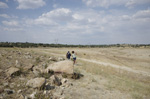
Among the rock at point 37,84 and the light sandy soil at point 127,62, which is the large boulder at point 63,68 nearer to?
the rock at point 37,84

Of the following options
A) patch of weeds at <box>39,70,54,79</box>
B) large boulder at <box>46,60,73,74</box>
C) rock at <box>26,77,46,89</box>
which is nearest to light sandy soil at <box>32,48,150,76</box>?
large boulder at <box>46,60,73,74</box>

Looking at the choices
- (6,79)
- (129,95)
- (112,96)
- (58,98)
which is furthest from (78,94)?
(6,79)

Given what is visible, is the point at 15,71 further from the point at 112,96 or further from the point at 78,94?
the point at 112,96

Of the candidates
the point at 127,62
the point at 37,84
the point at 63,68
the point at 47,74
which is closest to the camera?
the point at 37,84

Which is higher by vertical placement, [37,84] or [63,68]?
[63,68]

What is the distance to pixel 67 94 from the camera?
5.54 m

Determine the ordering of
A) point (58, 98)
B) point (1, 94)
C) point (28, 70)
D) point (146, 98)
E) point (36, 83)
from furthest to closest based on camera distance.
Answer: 1. point (28, 70)
2. point (146, 98)
3. point (36, 83)
4. point (58, 98)
5. point (1, 94)

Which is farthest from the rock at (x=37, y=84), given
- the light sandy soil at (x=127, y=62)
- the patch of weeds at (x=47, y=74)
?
the light sandy soil at (x=127, y=62)

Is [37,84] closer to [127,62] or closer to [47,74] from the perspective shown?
[47,74]

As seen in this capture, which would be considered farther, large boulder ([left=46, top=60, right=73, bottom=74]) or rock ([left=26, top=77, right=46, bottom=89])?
large boulder ([left=46, top=60, right=73, bottom=74])

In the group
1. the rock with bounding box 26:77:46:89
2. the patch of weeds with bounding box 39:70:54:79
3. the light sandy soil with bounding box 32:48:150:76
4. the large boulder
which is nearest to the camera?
the rock with bounding box 26:77:46:89

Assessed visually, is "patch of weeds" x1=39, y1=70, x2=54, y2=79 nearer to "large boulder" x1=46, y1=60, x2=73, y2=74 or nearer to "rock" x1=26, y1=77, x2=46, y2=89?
"large boulder" x1=46, y1=60, x2=73, y2=74

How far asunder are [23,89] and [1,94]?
3.07 feet

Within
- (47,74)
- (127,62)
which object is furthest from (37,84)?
(127,62)
